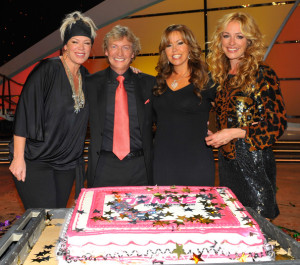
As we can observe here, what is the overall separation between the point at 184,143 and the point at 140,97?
0.46 metres

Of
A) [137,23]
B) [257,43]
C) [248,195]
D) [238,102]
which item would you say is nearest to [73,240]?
[248,195]

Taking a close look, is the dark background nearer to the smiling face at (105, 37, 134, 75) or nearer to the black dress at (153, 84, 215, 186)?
the smiling face at (105, 37, 134, 75)

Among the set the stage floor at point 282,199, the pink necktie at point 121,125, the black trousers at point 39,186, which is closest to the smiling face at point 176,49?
the pink necktie at point 121,125

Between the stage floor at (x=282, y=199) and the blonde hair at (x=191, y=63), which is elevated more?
the blonde hair at (x=191, y=63)

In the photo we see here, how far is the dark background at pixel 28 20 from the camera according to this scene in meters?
10.9

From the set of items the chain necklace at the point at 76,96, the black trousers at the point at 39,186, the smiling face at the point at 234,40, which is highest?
Result: the smiling face at the point at 234,40

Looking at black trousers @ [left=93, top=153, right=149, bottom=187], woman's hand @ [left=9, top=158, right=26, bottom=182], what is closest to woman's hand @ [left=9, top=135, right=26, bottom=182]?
woman's hand @ [left=9, top=158, right=26, bottom=182]

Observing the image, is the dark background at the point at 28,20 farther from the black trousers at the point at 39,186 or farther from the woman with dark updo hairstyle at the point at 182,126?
the black trousers at the point at 39,186

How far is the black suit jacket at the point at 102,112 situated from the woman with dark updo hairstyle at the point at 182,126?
0.08 metres

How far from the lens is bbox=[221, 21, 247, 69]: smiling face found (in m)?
2.04

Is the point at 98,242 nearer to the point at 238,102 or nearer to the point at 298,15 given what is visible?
the point at 238,102

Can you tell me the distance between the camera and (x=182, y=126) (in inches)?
92.7

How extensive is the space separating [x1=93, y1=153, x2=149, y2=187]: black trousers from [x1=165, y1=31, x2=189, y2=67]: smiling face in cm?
77

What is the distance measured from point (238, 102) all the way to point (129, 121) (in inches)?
32.5
